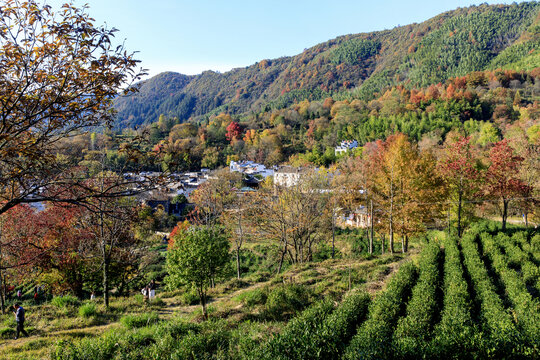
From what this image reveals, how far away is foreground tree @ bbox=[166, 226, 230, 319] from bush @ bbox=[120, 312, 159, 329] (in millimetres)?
1236

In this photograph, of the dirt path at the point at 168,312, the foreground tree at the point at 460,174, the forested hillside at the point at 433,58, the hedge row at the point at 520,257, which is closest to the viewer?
the dirt path at the point at 168,312

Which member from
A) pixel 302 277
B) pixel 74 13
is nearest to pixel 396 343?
pixel 74 13

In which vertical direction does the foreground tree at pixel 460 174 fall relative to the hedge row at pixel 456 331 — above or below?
above

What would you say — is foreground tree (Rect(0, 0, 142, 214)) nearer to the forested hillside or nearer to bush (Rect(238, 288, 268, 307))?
bush (Rect(238, 288, 268, 307))

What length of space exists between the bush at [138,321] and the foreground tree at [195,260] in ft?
4.05

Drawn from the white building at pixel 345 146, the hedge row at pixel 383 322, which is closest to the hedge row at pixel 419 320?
the hedge row at pixel 383 322

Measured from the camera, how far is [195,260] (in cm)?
960

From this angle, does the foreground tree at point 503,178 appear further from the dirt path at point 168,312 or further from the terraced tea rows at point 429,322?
the dirt path at point 168,312

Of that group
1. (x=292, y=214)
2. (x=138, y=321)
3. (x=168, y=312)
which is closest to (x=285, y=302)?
(x=138, y=321)

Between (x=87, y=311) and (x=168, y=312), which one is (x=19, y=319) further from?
(x=168, y=312)

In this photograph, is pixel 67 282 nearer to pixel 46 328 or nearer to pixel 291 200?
pixel 46 328

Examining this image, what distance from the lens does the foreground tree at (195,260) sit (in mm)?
9617

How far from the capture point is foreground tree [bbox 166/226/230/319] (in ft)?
31.6

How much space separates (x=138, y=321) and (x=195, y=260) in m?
2.62
